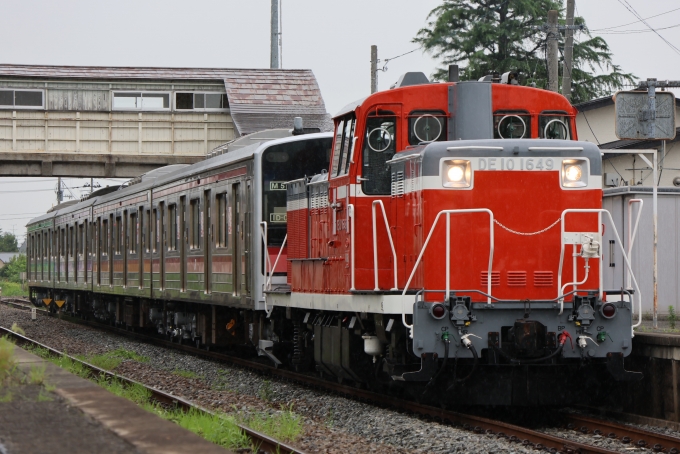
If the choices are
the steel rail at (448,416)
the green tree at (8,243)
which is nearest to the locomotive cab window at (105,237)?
the steel rail at (448,416)

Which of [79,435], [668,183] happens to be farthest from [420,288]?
[668,183]

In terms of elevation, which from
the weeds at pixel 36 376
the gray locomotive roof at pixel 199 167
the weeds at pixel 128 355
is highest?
the gray locomotive roof at pixel 199 167

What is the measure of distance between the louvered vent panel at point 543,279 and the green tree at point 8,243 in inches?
6365

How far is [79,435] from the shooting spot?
7.61 metres

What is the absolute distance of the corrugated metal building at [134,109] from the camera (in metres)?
32.8

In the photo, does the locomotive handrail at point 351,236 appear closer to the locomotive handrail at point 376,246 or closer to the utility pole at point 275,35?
the locomotive handrail at point 376,246

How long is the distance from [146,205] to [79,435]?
15.4 metres

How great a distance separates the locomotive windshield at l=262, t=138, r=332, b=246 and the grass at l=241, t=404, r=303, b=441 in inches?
186

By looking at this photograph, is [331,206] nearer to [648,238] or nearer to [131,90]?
[648,238]

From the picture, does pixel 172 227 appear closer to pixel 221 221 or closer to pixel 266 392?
pixel 221 221

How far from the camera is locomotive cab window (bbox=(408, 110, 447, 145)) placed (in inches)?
448

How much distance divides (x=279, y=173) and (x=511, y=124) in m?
4.76

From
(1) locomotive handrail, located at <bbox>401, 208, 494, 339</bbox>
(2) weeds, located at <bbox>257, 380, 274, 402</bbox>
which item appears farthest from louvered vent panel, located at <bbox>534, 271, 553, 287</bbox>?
(2) weeds, located at <bbox>257, 380, 274, 402</bbox>

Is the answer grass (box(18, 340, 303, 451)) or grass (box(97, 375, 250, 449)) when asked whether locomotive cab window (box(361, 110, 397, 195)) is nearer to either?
grass (box(18, 340, 303, 451))
